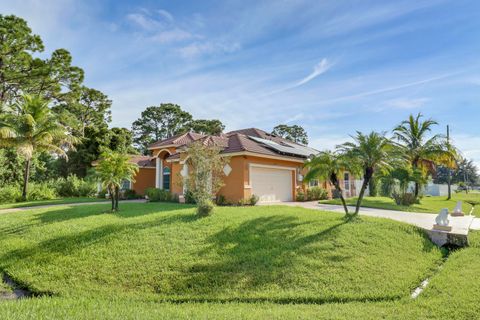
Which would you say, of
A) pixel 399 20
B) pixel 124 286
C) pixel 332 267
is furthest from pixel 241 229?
pixel 399 20

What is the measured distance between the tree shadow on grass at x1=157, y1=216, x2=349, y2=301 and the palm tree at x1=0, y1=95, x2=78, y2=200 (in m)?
16.4

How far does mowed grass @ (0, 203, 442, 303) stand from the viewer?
6.46 meters

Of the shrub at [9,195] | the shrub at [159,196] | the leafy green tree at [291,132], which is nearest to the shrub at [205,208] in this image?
the shrub at [159,196]

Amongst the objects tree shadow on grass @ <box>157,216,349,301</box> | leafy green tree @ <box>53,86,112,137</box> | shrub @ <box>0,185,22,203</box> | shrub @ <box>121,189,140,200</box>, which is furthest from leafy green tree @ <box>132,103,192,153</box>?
tree shadow on grass @ <box>157,216,349,301</box>

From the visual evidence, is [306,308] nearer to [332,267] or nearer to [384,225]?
[332,267]

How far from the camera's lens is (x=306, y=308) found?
551cm

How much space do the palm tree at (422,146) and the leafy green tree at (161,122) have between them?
35.3 meters

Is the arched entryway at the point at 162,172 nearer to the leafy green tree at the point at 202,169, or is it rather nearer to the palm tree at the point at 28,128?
the palm tree at the point at 28,128

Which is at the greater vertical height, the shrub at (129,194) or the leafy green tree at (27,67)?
the leafy green tree at (27,67)

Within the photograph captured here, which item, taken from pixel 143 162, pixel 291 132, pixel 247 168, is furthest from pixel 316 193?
pixel 291 132

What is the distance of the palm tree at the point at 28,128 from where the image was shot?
18.5 meters

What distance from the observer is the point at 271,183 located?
65.4 ft

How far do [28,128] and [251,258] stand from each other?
61.6ft

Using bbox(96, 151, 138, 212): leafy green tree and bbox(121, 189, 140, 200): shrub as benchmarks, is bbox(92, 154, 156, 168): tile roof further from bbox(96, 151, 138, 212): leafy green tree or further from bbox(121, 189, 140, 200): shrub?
bbox(96, 151, 138, 212): leafy green tree
